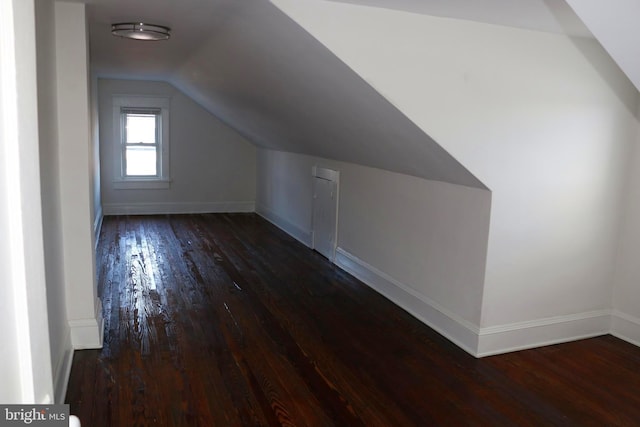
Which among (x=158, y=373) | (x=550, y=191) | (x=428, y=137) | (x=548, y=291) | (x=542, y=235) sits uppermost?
(x=428, y=137)

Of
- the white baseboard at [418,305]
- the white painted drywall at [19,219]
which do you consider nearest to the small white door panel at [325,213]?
the white baseboard at [418,305]

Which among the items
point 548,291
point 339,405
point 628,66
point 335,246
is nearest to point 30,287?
→ point 339,405

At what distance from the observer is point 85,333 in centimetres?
319

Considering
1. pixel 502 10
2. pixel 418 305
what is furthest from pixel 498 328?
pixel 502 10

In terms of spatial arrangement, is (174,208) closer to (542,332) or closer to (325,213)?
(325,213)

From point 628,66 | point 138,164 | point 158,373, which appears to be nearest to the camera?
point 628,66

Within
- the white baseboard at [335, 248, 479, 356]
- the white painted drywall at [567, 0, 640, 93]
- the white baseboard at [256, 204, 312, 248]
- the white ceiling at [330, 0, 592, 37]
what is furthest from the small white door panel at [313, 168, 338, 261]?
the white painted drywall at [567, 0, 640, 93]

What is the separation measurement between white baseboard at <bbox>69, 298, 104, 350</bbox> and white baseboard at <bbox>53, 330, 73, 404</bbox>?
0.07 meters

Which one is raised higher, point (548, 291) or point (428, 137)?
point (428, 137)

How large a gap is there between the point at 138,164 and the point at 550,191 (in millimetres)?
6404

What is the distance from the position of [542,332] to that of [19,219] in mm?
3559

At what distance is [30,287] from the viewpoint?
585mm

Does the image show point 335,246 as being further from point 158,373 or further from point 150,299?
point 158,373

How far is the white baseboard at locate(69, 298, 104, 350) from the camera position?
3164 millimetres
